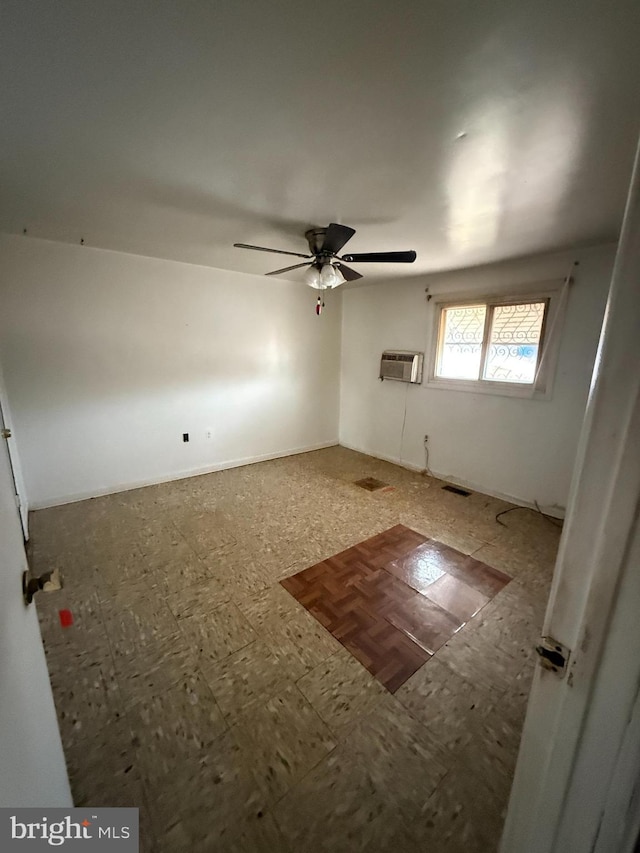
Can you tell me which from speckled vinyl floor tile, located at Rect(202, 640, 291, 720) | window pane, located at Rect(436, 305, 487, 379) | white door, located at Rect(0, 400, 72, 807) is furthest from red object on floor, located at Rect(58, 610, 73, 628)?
window pane, located at Rect(436, 305, 487, 379)

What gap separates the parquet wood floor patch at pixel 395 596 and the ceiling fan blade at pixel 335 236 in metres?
2.22

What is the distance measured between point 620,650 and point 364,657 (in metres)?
1.54

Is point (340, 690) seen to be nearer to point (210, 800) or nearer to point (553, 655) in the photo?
point (210, 800)

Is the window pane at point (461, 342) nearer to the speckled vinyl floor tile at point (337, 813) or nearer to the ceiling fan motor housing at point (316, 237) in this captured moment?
the ceiling fan motor housing at point (316, 237)

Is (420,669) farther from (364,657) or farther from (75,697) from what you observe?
(75,697)

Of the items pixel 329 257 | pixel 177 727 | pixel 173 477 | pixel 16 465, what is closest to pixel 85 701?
pixel 177 727

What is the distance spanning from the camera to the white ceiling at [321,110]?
2.91 ft

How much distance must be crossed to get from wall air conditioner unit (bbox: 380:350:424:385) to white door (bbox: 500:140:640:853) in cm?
363

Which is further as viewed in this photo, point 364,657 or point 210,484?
point 210,484

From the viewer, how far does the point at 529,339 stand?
3.08 metres

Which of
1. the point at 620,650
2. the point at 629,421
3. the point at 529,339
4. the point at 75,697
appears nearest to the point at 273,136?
the point at 629,421

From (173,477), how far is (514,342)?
390 cm

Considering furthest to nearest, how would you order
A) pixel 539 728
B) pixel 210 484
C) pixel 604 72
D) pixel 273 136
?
pixel 210 484
pixel 273 136
pixel 604 72
pixel 539 728

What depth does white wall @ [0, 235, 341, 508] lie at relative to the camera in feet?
9.26
